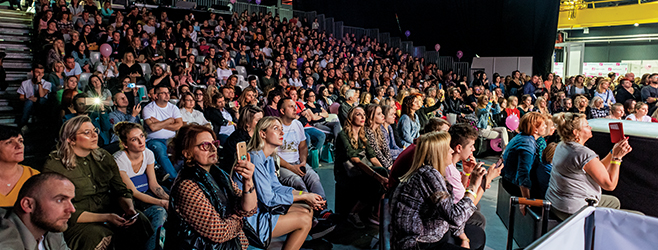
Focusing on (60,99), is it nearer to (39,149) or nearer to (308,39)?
(39,149)

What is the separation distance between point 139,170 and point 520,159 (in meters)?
2.95

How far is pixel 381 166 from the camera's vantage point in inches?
149

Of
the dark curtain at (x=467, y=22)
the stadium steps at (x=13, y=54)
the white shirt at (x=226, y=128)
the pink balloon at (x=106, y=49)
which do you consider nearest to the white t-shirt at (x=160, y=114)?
the white shirt at (x=226, y=128)

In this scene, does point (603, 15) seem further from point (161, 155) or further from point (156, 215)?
point (156, 215)

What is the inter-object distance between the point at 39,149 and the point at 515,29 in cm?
1360

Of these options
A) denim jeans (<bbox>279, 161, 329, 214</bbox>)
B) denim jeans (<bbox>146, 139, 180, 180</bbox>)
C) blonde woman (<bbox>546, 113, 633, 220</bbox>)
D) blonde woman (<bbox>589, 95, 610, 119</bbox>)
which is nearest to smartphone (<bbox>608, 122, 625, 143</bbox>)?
blonde woman (<bbox>546, 113, 633, 220</bbox>)

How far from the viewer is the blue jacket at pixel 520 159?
316 cm

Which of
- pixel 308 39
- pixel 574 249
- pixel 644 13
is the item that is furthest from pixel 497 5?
pixel 574 249

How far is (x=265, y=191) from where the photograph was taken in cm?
248

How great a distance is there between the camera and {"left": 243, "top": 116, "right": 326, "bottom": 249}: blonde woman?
93.8 inches

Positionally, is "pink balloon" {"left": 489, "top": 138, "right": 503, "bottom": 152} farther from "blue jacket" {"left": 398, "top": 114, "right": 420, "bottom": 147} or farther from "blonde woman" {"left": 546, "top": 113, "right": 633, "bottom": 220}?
"blonde woman" {"left": 546, "top": 113, "right": 633, "bottom": 220}

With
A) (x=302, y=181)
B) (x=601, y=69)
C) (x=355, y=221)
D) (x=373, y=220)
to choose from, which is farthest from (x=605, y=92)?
(x=601, y=69)

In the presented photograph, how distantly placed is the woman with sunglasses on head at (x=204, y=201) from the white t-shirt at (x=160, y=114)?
2.31 m

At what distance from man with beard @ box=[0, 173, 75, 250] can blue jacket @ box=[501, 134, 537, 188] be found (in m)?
3.04
